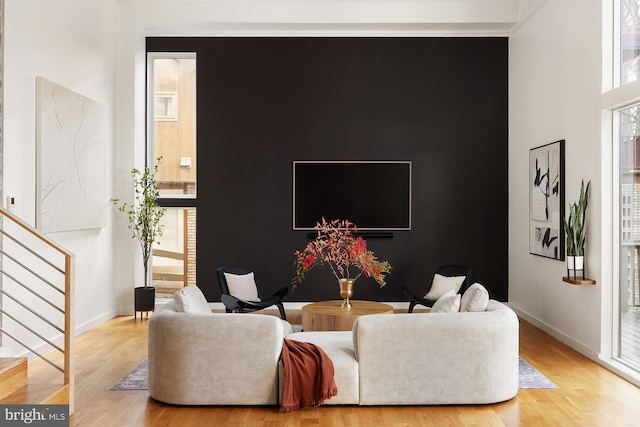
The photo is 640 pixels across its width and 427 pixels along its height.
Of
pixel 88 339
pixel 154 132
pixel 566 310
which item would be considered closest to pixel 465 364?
pixel 566 310

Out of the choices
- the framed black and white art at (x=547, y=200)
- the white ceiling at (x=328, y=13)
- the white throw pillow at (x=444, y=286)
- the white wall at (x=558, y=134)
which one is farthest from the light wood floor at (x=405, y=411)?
the white ceiling at (x=328, y=13)

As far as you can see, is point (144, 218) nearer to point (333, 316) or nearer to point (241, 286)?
point (241, 286)

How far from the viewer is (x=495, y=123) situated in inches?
324

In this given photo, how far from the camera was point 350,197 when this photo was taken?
8.13 metres

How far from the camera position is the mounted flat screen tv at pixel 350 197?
26.7ft

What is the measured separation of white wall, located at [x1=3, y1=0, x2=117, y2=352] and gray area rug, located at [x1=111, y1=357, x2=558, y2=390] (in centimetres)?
175

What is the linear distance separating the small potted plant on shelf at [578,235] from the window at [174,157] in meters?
4.73

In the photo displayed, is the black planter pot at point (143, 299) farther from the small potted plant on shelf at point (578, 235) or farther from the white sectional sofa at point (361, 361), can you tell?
the small potted plant on shelf at point (578, 235)

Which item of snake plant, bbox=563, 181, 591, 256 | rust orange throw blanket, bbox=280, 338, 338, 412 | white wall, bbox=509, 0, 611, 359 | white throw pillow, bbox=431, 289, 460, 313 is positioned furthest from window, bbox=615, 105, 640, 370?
rust orange throw blanket, bbox=280, 338, 338, 412

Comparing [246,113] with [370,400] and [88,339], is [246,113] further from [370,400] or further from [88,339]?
[370,400]

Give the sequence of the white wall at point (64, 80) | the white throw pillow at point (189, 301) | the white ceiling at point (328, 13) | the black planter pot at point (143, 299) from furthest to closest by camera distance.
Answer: the white ceiling at point (328, 13) < the black planter pot at point (143, 299) < the white wall at point (64, 80) < the white throw pillow at point (189, 301)

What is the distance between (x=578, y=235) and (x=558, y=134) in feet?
4.17

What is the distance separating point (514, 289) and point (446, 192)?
151 centimetres

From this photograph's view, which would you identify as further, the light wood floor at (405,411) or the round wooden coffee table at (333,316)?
the round wooden coffee table at (333,316)
